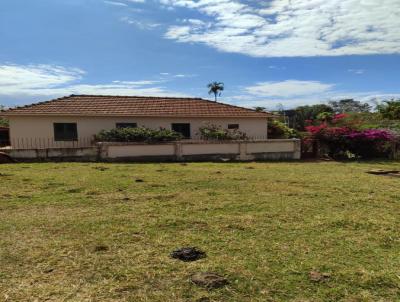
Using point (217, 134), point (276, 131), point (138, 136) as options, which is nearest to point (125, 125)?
point (138, 136)

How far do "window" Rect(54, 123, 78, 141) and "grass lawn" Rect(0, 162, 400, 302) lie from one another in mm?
11075

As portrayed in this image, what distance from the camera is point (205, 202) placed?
7.48m

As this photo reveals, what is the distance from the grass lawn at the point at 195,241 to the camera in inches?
142

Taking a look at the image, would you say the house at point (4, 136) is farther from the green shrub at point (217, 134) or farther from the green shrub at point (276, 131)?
the green shrub at point (276, 131)

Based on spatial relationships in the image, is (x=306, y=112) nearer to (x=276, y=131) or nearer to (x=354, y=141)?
(x=276, y=131)

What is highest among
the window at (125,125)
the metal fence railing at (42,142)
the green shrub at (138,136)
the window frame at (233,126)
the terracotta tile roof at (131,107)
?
the terracotta tile roof at (131,107)

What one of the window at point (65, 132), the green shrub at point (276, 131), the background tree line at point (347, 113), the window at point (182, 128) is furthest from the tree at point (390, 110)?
the window at point (65, 132)

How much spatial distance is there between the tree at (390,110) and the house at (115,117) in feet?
53.6

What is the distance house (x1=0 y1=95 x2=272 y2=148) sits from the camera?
19516 mm

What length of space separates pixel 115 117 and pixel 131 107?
1539 millimetres

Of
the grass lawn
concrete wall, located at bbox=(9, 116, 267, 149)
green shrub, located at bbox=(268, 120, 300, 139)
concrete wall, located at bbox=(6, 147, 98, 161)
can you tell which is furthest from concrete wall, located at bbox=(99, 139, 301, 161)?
the grass lawn

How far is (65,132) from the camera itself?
20.2m

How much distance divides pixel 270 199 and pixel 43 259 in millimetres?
4871

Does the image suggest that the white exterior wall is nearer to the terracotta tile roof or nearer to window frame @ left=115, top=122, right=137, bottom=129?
window frame @ left=115, top=122, right=137, bottom=129
